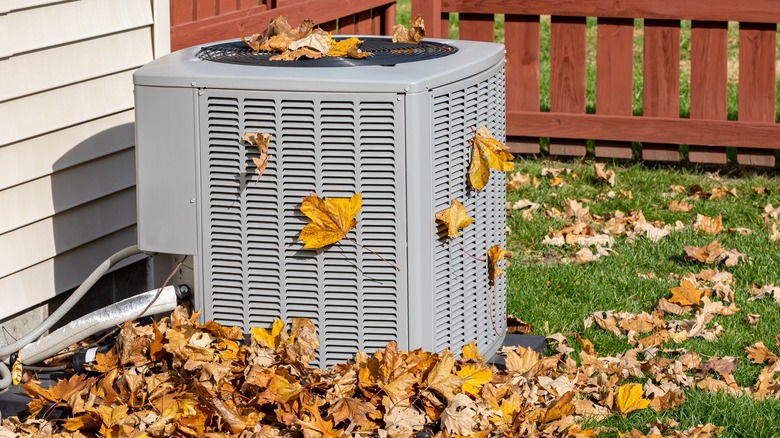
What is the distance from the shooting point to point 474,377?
3.46 m

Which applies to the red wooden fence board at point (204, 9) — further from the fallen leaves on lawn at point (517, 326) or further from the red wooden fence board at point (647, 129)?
the red wooden fence board at point (647, 129)

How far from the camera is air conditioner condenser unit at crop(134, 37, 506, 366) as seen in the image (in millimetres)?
3332

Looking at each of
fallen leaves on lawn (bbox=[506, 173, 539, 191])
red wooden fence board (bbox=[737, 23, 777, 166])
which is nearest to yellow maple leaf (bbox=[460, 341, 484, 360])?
fallen leaves on lawn (bbox=[506, 173, 539, 191])

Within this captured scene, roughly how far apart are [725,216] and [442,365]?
11.2 ft

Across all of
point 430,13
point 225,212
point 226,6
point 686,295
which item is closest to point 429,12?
point 430,13

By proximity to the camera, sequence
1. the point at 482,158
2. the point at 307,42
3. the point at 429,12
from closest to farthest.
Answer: the point at 482,158 < the point at 307,42 < the point at 429,12

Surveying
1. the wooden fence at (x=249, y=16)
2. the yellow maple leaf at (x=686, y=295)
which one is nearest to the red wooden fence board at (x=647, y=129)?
the wooden fence at (x=249, y=16)

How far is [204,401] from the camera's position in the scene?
3.31 meters

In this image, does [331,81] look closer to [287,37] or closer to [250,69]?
[250,69]

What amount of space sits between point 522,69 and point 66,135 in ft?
14.2

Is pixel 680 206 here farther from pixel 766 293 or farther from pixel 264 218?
pixel 264 218

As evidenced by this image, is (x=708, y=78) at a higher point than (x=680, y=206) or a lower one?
higher

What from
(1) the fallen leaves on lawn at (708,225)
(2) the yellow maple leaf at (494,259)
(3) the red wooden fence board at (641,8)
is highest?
(3) the red wooden fence board at (641,8)

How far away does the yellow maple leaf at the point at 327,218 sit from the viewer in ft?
11.0
